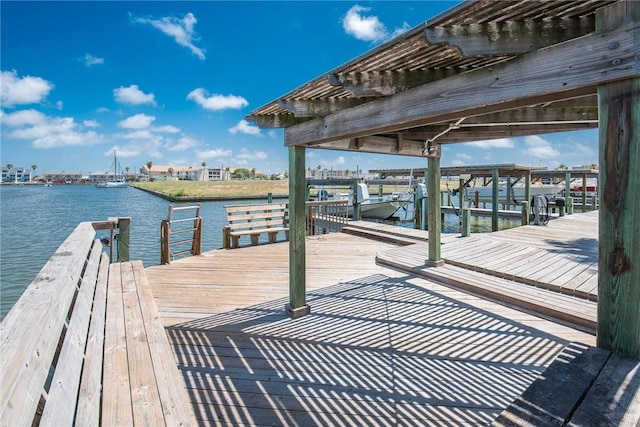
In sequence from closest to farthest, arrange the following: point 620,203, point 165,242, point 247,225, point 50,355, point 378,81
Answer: point 50,355 → point 620,203 → point 378,81 → point 165,242 → point 247,225

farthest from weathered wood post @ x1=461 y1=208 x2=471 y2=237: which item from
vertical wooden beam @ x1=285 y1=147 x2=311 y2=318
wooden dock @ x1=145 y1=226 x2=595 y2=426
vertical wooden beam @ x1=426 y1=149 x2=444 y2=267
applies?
vertical wooden beam @ x1=285 y1=147 x2=311 y2=318

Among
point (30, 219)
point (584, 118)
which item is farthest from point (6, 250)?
point (584, 118)

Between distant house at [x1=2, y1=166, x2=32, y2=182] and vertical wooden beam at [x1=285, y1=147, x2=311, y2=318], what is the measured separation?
123209 mm

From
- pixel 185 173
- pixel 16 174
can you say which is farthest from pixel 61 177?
pixel 185 173

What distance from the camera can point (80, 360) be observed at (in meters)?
1.43

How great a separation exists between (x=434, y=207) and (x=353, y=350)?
252cm

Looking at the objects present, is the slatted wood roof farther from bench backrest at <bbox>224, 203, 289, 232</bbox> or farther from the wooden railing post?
bench backrest at <bbox>224, 203, 289, 232</bbox>

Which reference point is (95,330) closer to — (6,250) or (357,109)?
(357,109)

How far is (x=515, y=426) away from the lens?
1.13m

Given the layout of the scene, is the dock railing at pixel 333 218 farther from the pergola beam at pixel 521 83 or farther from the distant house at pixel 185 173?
the distant house at pixel 185 173

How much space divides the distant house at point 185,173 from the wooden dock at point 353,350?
96.5m

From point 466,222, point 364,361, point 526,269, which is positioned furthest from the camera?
point 466,222

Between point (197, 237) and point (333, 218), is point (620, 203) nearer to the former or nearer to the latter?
point (197, 237)

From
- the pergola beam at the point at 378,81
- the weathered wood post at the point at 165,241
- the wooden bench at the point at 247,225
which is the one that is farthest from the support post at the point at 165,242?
the pergola beam at the point at 378,81
